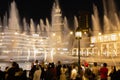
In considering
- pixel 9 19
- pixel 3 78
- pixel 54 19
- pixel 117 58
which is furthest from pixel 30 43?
pixel 3 78

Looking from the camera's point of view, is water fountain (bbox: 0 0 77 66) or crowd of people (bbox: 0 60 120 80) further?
water fountain (bbox: 0 0 77 66)

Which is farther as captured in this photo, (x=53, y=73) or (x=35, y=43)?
(x=35, y=43)

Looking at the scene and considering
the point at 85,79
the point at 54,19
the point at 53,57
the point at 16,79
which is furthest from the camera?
the point at 54,19

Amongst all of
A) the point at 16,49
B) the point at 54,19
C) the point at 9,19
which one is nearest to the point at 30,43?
the point at 16,49

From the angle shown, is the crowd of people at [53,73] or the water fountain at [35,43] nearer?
the crowd of people at [53,73]

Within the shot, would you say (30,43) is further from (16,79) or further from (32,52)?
(16,79)

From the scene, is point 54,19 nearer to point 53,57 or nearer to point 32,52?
point 53,57

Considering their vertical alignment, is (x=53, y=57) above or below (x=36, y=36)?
below

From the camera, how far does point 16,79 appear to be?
8.94 metres

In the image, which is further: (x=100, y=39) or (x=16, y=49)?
(x=16, y=49)

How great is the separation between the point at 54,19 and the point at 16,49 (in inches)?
758

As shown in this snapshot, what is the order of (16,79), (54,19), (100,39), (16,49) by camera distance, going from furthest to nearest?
1. (16,49)
2. (54,19)
3. (100,39)
4. (16,79)

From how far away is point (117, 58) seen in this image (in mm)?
48969

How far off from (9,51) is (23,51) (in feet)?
28.3
